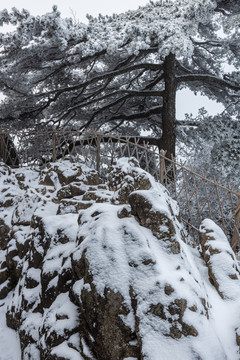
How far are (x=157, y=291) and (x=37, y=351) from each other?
4.81 ft

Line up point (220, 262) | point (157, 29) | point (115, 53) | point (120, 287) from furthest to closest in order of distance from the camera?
point (115, 53)
point (157, 29)
point (220, 262)
point (120, 287)

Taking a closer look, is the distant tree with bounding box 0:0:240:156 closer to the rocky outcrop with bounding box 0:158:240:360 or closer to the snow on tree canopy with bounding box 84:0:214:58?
the snow on tree canopy with bounding box 84:0:214:58

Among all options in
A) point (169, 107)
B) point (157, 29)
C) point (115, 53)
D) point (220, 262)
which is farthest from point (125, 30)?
point (220, 262)

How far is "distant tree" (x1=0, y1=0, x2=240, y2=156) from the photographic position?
5891 mm

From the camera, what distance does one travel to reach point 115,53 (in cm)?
802


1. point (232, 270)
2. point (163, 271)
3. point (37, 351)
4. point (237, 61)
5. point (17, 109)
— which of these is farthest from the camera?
point (237, 61)

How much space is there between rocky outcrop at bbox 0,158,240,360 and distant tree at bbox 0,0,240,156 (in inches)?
170

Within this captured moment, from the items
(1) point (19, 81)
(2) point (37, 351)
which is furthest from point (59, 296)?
(1) point (19, 81)

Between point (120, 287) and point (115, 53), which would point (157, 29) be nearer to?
point (115, 53)

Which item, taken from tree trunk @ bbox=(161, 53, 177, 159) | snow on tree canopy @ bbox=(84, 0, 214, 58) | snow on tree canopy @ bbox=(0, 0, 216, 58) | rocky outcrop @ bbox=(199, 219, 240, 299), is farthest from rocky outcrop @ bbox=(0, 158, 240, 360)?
tree trunk @ bbox=(161, 53, 177, 159)

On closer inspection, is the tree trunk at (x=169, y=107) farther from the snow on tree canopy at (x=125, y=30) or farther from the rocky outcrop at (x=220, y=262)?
the rocky outcrop at (x=220, y=262)

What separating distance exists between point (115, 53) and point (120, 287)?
7600 mm

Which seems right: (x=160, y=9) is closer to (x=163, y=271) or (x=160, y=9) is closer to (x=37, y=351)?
(x=163, y=271)

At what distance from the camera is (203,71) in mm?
10117
